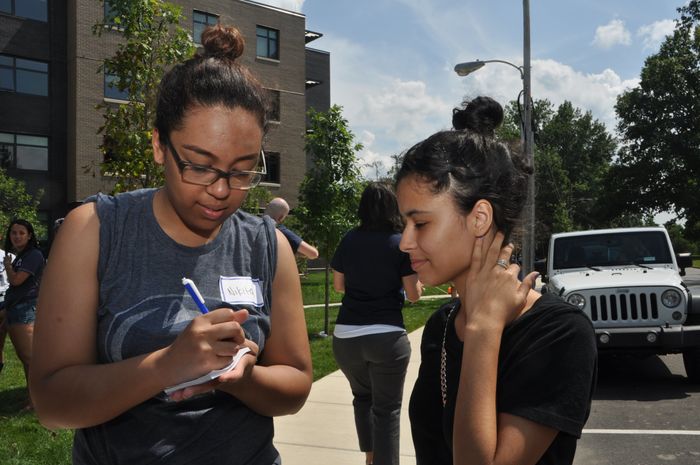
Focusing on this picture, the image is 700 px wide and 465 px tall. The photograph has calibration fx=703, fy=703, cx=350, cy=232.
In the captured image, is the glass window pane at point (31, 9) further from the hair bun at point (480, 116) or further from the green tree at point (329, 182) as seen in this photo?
the hair bun at point (480, 116)

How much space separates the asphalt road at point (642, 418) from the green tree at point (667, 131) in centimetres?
3976

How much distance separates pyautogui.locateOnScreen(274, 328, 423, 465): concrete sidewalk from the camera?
562cm

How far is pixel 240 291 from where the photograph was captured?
1883 mm

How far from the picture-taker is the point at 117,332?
5.74 ft

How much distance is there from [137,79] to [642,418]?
255 inches

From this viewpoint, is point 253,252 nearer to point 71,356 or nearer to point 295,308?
point 295,308

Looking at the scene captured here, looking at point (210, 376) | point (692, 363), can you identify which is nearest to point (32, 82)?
point (692, 363)

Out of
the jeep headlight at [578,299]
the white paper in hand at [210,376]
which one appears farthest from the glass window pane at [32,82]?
the white paper in hand at [210,376]

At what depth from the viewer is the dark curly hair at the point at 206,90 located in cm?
186

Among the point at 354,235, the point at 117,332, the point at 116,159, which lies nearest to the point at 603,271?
the point at 354,235

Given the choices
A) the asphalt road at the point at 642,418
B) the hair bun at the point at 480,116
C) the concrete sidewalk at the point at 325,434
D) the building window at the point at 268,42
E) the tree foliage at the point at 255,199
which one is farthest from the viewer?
the building window at the point at 268,42

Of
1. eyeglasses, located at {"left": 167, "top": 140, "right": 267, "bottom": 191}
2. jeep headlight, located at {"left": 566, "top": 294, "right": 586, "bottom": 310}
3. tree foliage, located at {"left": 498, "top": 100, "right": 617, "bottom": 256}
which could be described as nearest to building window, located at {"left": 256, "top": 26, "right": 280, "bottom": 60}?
jeep headlight, located at {"left": 566, "top": 294, "right": 586, "bottom": 310}

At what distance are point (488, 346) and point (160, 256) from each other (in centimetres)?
88

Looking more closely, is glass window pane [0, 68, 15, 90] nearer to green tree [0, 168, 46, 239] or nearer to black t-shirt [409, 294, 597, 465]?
green tree [0, 168, 46, 239]
